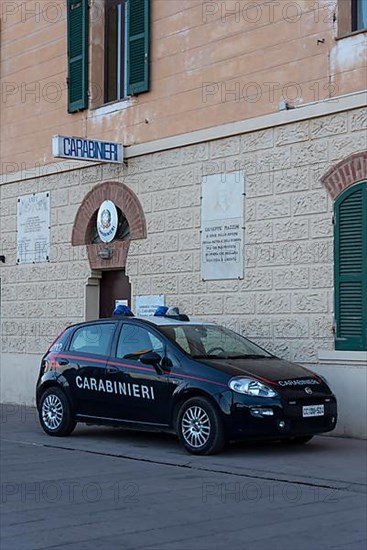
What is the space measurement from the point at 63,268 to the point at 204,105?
4653mm

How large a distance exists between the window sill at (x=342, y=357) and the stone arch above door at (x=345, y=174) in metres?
2.15

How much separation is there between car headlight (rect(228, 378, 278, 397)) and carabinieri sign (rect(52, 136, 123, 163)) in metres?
6.40

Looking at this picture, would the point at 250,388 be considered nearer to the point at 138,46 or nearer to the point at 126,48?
the point at 138,46


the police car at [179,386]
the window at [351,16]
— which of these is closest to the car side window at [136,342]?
the police car at [179,386]

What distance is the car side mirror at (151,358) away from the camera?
40.1 feet

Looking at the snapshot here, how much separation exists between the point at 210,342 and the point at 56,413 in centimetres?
250

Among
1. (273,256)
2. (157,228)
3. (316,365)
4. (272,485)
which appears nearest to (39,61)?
(157,228)

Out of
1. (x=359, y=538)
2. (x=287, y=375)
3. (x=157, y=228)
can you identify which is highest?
(x=157, y=228)

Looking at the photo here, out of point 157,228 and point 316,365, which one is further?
point 157,228

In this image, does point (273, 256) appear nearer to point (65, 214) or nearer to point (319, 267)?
point (319, 267)

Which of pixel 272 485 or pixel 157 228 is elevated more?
pixel 157 228

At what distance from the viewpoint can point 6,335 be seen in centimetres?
1997

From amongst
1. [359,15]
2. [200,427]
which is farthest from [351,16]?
[200,427]

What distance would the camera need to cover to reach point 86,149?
16.8m
